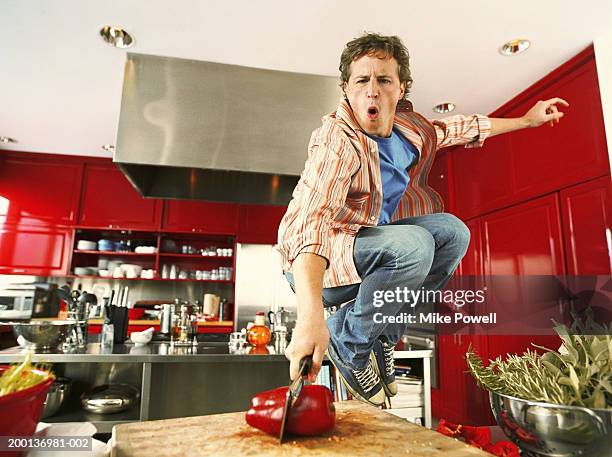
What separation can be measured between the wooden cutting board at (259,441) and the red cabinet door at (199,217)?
2.94 metres

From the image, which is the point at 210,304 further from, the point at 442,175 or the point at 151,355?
the point at 442,175

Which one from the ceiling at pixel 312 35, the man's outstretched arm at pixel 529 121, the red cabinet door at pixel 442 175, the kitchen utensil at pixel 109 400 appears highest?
the ceiling at pixel 312 35

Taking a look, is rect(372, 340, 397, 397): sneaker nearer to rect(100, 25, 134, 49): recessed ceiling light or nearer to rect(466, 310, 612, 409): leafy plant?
rect(466, 310, 612, 409): leafy plant

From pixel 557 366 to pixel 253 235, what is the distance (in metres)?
3.02

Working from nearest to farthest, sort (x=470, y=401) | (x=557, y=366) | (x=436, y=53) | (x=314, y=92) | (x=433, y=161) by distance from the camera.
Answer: (x=557, y=366), (x=433, y=161), (x=470, y=401), (x=314, y=92), (x=436, y=53)

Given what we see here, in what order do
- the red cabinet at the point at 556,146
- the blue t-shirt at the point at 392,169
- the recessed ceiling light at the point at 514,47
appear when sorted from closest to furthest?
the blue t-shirt at the point at 392,169
the red cabinet at the point at 556,146
the recessed ceiling light at the point at 514,47

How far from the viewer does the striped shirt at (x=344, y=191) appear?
1.93ft

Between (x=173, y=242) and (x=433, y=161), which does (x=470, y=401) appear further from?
(x=173, y=242)

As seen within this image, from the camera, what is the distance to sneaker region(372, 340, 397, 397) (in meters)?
0.77

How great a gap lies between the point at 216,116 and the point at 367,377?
1.07 metres

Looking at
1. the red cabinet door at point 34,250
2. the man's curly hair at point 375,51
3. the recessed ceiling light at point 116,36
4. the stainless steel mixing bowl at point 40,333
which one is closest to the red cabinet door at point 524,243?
the man's curly hair at point 375,51

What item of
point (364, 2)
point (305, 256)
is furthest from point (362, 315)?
point (364, 2)

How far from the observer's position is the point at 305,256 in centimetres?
55

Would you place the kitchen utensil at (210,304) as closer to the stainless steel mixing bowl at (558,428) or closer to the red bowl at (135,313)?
the red bowl at (135,313)
